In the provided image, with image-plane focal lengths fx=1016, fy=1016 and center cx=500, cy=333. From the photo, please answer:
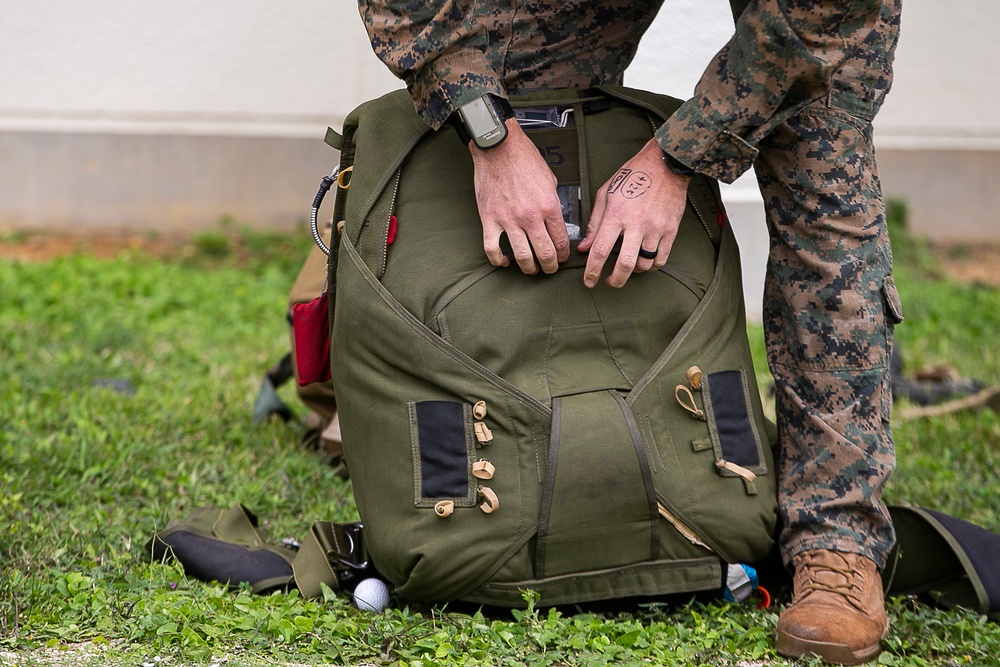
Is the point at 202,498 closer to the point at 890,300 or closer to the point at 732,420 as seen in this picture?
the point at 732,420

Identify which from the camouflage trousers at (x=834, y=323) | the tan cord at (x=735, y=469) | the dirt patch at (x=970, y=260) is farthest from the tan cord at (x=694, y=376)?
the dirt patch at (x=970, y=260)

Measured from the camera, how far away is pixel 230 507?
8.10 ft

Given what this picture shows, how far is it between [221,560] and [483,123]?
1.04 meters

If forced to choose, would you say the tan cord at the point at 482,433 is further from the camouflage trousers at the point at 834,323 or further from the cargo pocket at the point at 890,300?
the cargo pocket at the point at 890,300

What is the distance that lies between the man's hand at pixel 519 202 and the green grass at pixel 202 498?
2.23 feet

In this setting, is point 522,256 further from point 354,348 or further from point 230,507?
point 230,507

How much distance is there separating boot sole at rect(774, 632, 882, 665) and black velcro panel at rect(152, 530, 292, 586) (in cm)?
98

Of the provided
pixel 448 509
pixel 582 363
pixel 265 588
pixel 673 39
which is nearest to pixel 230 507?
pixel 265 588

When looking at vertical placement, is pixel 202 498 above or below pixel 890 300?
below

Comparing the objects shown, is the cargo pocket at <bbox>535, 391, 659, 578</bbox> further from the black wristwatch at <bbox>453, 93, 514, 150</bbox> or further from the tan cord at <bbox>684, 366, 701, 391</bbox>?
the black wristwatch at <bbox>453, 93, 514, 150</bbox>

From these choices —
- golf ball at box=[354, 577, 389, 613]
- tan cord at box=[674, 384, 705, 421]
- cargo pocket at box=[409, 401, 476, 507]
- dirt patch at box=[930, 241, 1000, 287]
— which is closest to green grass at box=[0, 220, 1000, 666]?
golf ball at box=[354, 577, 389, 613]

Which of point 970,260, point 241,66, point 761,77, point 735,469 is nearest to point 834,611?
point 735,469

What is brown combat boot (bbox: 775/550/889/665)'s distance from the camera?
1.81 meters

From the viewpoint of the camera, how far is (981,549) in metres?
2.04
